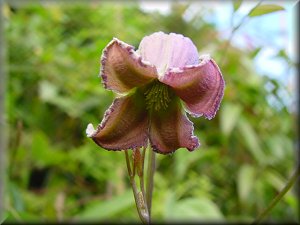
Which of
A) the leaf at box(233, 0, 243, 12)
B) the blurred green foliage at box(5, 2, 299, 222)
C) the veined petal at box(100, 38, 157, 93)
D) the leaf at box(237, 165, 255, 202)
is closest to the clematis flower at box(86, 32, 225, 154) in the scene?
the veined petal at box(100, 38, 157, 93)

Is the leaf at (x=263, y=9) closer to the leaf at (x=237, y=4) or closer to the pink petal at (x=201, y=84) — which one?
the leaf at (x=237, y=4)

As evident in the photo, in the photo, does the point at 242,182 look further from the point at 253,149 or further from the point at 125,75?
the point at 125,75

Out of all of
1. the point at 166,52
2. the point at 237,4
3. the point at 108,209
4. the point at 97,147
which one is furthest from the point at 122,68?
the point at 97,147

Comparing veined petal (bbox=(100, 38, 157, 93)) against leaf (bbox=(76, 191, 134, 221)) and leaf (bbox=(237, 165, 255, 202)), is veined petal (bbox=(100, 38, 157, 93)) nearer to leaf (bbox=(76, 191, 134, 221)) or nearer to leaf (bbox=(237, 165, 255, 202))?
leaf (bbox=(76, 191, 134, 221))

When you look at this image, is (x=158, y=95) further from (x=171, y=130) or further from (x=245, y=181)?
(x=245, y=181)

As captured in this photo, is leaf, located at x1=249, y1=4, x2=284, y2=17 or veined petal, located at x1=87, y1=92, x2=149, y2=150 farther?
leaf, located at x1=249, y1=4, x2=284, y2=17

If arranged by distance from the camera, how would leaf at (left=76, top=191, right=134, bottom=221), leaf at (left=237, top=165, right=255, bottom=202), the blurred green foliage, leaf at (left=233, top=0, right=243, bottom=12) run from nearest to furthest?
1. leaf at (left=233, top=0, right=243, bottom=12)
2. leaf at (left=76, top=191, right=134, bottom=221)
3. the blurred green foliage
4. leaf at (left=237, top=165, right=255, bottom=202)

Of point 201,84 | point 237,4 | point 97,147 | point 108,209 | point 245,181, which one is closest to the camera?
point 201,84

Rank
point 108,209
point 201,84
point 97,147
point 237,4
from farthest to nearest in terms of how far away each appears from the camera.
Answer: point 97,147, point 108,209, point 237,4, point 201,84

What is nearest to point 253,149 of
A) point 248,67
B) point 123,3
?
point 248,67
